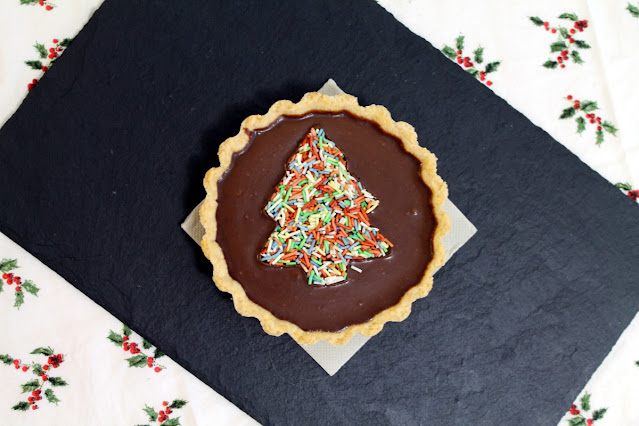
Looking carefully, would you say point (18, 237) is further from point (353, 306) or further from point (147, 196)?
point (353, 306)

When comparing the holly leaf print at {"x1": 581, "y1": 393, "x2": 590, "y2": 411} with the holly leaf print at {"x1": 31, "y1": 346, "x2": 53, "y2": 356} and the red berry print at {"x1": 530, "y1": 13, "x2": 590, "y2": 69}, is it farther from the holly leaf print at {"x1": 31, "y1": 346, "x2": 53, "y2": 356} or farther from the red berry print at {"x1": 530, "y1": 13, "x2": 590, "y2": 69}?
the holly leaf print at {"x1": 31, "y1": 346, "x2": 53, "y2": 356}

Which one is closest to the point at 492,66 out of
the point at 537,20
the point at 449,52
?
the point at 449,52

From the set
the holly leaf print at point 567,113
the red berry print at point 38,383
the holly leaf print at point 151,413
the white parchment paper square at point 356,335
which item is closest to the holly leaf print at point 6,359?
the red berry print at point 38,383

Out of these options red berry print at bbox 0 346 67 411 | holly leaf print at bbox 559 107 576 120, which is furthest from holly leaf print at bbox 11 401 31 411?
holly leaf print at bbox 559 107 576 120

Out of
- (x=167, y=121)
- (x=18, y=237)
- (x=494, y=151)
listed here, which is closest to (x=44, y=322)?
(x=18, y=237)

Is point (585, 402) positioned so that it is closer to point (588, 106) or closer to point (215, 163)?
point (588, 106)

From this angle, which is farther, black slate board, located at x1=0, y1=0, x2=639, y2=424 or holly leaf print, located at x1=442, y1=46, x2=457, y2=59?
holly leaf print, located at x1=442, y1=46, x2=457, y2=59
